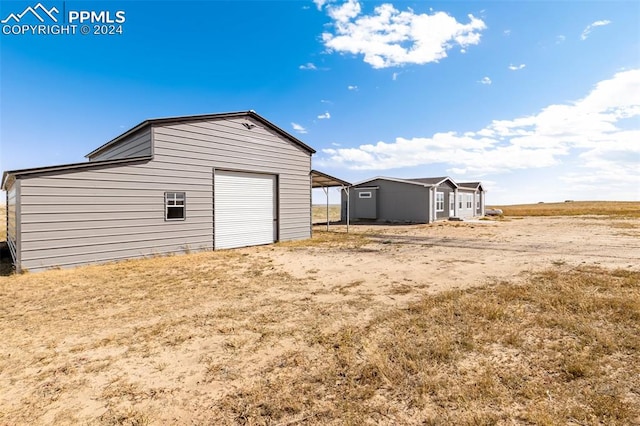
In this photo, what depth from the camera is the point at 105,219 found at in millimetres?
A: 9469

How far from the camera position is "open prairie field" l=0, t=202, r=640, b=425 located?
280 cm

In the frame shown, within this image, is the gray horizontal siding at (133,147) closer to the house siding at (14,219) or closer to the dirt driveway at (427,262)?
the house siding at (14,219)

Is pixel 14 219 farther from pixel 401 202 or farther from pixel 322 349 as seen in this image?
pixel 401 202

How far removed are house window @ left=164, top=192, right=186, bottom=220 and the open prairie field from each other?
3.56m

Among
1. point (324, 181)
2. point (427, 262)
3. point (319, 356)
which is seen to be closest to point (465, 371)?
point (319, 356)

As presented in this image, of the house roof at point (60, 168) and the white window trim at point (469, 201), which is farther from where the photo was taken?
the white window trim at point (469, 201)

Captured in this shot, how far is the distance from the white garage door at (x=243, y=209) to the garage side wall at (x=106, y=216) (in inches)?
24.5

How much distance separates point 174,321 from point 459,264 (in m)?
7.85

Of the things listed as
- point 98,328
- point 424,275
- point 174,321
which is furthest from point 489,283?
point 98,328

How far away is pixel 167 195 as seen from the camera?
1098 cm

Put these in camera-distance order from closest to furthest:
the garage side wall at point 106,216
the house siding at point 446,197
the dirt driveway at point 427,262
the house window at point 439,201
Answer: the dirt driveway at point 427,262, the garage side wall at point 106,216, the house window at point 439,201, the house siding at point 446,197

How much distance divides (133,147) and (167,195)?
9.40 ft

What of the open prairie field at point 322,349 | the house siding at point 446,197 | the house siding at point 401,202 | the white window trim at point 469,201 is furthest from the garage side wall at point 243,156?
the white window trim at point 469,201

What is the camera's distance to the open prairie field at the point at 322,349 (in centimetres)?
280
